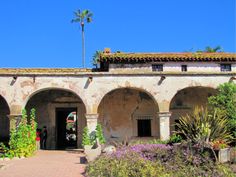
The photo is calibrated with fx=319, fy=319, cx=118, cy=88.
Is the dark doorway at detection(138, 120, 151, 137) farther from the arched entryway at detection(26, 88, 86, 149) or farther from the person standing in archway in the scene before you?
the person standing in archway

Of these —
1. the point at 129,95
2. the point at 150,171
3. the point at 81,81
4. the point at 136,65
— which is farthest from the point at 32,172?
the point at 136,65

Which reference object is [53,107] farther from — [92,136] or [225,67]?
[225,67]

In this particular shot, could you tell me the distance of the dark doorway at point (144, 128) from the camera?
61.8 ft

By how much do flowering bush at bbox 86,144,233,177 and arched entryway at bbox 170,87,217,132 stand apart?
8.69 metres

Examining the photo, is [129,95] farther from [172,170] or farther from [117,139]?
[172,170]

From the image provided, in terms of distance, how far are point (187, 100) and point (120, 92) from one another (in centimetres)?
411

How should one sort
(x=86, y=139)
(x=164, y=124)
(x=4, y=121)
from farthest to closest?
(x=4, y=121) < (x=164, y=124) < (x=86, y=139)

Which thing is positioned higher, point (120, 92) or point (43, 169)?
point (120, 92)

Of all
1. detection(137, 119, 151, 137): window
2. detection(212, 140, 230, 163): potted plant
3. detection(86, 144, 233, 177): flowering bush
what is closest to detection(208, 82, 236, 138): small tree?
detection(212, 140, 230, 163): potted plant

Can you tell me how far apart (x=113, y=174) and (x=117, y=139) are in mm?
9634

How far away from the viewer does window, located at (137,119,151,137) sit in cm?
1883

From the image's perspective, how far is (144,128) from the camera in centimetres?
1886

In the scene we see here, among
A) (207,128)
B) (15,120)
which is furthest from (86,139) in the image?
(207,128)

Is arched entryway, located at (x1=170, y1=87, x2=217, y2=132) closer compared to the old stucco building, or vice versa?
the old stucco building
